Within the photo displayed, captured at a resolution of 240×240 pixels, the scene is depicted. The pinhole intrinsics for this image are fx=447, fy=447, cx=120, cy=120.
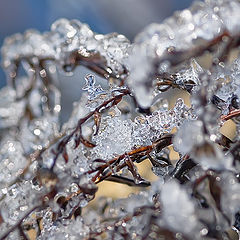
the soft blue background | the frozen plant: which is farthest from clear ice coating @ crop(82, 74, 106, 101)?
the soft blue background

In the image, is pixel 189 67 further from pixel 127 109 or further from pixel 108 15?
pixel 108 15

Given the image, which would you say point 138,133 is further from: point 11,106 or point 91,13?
point 91,13

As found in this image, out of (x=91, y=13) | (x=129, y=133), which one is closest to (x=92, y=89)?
(x=129, y=133)

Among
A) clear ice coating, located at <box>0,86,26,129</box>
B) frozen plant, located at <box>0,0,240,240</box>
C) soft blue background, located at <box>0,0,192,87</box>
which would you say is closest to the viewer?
frozen plant, located at <box>0,0,240,240</box>

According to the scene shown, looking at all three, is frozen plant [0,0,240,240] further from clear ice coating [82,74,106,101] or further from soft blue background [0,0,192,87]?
soft blue background [0,0,192,87]

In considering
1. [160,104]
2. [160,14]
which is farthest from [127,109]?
[160,14]
